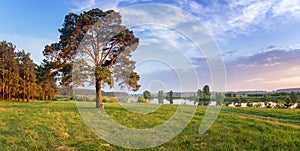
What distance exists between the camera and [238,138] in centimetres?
851

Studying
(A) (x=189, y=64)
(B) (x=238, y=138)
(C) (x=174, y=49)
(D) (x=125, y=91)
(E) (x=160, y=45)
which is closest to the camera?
(B) (x=238, y=138)

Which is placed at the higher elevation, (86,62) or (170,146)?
(86,62)

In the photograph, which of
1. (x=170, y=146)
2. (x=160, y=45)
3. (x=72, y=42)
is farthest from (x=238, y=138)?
(x=72, y=42)

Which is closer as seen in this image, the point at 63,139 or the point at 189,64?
the point at 63,139

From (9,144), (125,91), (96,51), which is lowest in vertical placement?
(9,144)

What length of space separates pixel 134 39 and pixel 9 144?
1621cm

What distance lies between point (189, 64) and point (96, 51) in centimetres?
1264

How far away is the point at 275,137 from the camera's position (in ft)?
28.2

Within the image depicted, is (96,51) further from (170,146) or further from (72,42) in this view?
(170,146)

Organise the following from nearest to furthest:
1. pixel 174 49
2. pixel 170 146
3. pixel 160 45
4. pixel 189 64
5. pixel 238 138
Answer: pixel 170 146
pixel 238 138
pixel 189 64
pixel 174 49
pixel 160 45

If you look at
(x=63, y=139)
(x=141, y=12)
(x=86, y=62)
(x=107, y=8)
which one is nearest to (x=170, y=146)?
(x=63, y=139)

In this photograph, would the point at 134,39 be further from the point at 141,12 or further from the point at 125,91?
the point at 141,12

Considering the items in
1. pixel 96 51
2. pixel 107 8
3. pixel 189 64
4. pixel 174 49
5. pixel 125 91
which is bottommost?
pixel 125 91

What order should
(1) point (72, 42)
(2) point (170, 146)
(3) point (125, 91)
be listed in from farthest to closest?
(3) point (125, 91) < (1) point (72, 42) < (2) point (170, 146)
